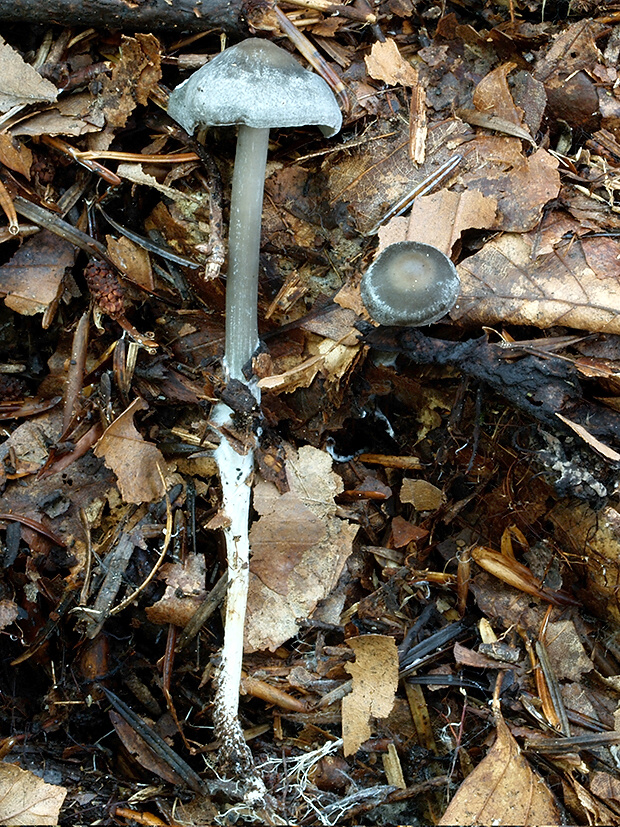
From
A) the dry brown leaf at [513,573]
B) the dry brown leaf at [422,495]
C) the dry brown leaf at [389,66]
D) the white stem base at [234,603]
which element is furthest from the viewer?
the dry brown leaf at [422,495]

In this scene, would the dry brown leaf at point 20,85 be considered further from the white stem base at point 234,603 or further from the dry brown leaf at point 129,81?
the white stem base at point 234,603

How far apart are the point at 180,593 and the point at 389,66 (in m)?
2.68

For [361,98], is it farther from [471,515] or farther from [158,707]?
[158,707]

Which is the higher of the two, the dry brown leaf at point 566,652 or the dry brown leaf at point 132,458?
the dry brown leaf at point 132,458

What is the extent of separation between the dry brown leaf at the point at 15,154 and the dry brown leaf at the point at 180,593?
1.95 metres

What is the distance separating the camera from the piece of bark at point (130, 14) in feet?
9.65

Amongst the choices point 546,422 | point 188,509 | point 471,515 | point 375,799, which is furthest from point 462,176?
point 375,799

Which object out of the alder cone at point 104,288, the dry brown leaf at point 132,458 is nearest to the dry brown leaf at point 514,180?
the alder cone at point 104,288

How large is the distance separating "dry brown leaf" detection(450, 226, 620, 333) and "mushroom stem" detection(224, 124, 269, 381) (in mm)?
952

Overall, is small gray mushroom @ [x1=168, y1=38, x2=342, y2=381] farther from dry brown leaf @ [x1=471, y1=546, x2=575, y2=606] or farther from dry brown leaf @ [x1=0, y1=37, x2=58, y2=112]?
dry brown leaf @ [x1=471, y1=546, x2=575, y2=606]

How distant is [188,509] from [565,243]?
2.13m

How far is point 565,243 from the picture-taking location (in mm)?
2924

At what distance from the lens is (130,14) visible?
2.97m

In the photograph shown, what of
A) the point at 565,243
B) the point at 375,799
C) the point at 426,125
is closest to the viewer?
the point at 375,799
